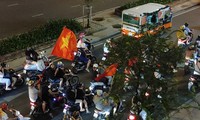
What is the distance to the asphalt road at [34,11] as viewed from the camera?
81.5 ft

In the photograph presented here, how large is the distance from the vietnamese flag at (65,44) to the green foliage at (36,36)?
3.52m

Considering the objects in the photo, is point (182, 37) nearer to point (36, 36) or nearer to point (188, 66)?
point (188, 66)

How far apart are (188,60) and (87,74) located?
16.1 feet

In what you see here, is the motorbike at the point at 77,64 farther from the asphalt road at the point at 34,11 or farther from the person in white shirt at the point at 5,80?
the asphalt road at the point at 34,11

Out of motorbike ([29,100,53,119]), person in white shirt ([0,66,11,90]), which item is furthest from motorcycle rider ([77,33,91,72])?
motorbike ([29,100,53,119])

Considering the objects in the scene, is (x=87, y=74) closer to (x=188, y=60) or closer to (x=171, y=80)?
(x=188, y=60)

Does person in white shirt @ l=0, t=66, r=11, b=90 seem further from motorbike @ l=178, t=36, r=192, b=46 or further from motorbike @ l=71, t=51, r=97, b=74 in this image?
motorbike @ l=178, t=36, r=192, b=46

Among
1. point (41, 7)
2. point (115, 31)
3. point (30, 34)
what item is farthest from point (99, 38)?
point (41, 7)

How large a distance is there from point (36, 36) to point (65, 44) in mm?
4458

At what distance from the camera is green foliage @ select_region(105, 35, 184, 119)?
10.3 metres

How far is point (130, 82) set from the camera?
1044 centimetres

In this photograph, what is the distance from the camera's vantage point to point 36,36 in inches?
861

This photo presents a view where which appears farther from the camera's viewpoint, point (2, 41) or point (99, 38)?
point (99, 38)

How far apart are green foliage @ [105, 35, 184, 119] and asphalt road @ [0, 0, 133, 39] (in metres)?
14.0
